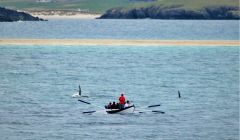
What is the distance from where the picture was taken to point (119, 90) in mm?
86188

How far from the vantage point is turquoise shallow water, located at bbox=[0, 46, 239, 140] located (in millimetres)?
63719

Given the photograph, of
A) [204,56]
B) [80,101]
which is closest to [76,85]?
[80,101]

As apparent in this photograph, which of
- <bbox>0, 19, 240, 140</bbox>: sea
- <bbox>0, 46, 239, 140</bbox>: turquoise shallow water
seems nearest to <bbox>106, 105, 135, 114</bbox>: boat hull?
<bbox>0, 19, 240, 140</bbox>: sea

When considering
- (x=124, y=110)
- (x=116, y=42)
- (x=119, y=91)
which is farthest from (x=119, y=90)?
(x=116, y=42)

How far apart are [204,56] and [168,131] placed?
60939 millimetres

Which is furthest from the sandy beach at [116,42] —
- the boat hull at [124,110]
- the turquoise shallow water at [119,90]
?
the boat hull at [124,110]

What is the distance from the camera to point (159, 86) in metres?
89.6

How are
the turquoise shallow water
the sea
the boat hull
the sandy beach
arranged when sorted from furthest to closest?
the sandy beach, the boat hull, the turquoise shallow water, the sea

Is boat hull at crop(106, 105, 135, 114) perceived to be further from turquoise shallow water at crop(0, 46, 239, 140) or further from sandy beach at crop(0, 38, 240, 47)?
sandy beach at crop(0, 38, 240, 47)

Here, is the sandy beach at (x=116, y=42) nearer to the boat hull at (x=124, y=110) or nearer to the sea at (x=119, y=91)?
the sea at (x=119, y=91)

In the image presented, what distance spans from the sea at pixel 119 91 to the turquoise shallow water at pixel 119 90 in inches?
2.5

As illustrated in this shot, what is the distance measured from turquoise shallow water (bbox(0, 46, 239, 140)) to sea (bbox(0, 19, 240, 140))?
64 mm

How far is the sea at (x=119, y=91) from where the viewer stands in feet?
208

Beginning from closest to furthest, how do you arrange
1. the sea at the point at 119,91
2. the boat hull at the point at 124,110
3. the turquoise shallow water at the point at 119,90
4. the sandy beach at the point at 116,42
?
the sea at the point at 119,91
the turquoise shallow water at the point at 119,90
the boat hull at the point at 124,110
the sandy beach at the point at 116,42
